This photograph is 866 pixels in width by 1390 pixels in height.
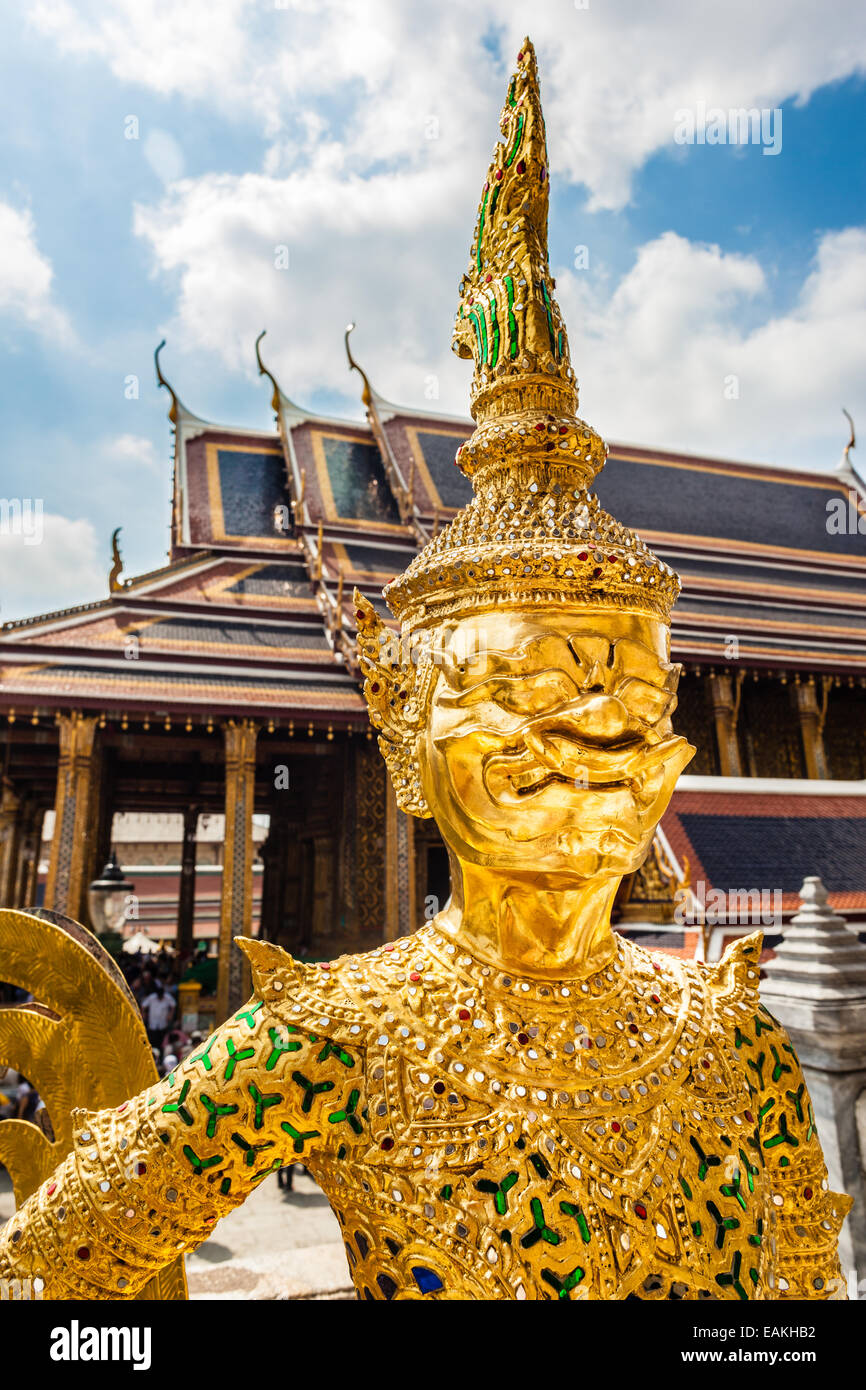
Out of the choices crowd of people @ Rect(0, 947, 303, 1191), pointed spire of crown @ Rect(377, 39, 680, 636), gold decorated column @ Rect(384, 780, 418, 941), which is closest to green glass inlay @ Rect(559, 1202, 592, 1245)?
pointed spire of crown @ Rect(377, 39, 680, 636)

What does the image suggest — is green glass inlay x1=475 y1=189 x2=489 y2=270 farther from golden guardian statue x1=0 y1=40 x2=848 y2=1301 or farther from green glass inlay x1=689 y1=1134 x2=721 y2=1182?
green glass inlay x1=689 y1=1134 x2=721 y2=1182

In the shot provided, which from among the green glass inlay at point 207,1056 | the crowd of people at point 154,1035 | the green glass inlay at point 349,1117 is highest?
the green glass inlay at point 207,1056

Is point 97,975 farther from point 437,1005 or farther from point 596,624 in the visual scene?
point 596,624

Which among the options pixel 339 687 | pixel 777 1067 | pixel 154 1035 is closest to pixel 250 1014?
pixel 777 1067

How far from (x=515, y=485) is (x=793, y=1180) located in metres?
1.41

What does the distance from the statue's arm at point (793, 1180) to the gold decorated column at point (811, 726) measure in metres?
12.5

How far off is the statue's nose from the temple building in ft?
12.7

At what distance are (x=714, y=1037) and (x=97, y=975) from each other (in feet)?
3.81

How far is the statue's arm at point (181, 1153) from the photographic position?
1.19 metres

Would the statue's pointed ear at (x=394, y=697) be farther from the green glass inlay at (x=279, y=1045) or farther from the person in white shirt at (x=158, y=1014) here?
the person in white shirt at (x=158, y=1014)

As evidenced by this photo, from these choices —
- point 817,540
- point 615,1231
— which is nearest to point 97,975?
point 615,1231

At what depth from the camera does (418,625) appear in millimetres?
1525

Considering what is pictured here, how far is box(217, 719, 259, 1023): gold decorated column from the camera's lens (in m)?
8.85

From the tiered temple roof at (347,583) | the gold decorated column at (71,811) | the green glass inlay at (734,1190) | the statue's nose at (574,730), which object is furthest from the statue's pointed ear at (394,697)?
the gold decorated column at (71,811)
